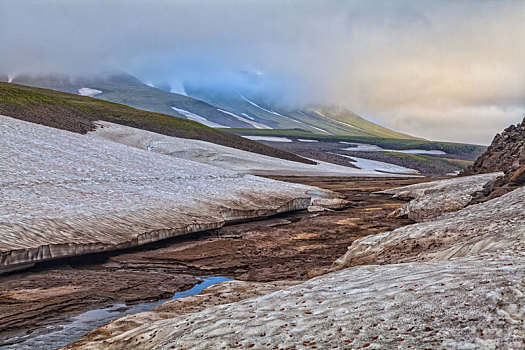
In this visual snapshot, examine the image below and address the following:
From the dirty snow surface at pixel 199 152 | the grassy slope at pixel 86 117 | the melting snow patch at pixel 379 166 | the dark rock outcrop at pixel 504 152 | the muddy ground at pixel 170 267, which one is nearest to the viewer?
the muddy ground at pixel 170 267

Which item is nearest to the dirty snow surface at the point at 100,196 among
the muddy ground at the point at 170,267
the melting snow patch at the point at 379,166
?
the muddy ground at the point at 170,267

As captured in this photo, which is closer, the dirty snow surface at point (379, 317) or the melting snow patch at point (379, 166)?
the dirty snow surface at point (379, 317)

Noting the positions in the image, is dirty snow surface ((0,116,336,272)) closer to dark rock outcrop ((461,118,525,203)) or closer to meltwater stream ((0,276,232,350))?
meltwater stream ((0,276,232,350))

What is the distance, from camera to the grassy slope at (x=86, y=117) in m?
53.9

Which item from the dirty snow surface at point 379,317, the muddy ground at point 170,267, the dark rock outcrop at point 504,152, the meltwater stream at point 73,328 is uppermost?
the dark rock outcrop at point 504,152

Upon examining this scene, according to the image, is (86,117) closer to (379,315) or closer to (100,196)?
(100,196)

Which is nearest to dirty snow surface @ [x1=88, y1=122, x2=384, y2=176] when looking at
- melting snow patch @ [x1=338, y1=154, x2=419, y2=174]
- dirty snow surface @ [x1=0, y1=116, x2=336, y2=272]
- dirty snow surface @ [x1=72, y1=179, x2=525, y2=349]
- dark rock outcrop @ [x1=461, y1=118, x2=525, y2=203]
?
dark rock outcrop @ [x1=461, y1=118, x2=525, y2=203]

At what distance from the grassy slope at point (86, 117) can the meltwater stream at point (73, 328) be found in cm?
4567

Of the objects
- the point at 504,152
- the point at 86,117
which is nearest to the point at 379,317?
the point at 504,152

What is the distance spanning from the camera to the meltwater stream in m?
8.66

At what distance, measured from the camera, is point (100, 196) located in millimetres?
20047

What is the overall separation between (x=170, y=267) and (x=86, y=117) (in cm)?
6056

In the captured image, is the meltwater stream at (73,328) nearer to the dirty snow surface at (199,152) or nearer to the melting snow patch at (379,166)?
the dirty snow surface at (199,152)

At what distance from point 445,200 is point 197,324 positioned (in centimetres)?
1932
